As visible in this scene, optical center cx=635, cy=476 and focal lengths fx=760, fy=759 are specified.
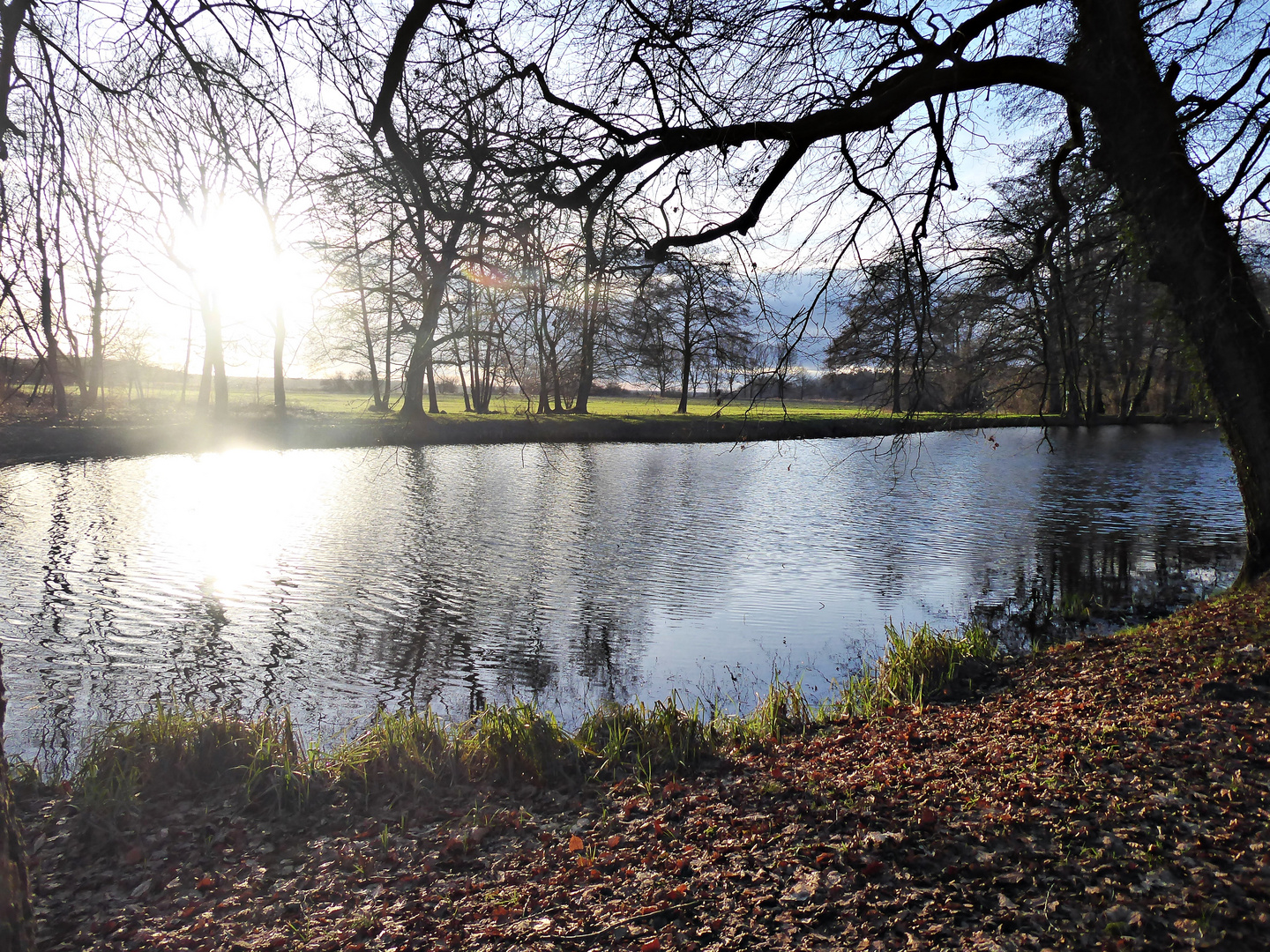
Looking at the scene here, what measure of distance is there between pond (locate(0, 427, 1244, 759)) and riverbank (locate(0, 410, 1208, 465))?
185 centimetres

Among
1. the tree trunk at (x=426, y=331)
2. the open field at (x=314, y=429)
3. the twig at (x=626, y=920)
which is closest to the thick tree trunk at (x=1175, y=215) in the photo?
the tree trunk at (x=426, y=331)

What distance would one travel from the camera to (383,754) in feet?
16.7

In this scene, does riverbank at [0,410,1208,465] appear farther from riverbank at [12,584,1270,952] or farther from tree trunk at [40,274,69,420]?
tree trunk at [40,274,69,420]

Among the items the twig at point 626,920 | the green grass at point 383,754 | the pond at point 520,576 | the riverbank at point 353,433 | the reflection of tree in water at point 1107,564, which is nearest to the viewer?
the twig at point 626,920

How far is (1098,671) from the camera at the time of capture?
5625mm

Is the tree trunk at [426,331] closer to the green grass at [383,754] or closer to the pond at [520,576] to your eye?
the green grass at [383,754]

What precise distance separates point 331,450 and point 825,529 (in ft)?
60.6

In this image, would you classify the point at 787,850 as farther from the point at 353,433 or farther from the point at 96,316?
the point at 353,433

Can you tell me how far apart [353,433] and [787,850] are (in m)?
26.7

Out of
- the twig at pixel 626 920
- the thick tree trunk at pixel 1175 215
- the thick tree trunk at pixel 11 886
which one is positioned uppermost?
the thick tree trunk at pixel 1175 215

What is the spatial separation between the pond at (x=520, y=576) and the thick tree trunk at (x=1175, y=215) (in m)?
1.43

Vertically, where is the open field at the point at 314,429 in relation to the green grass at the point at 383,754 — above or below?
above

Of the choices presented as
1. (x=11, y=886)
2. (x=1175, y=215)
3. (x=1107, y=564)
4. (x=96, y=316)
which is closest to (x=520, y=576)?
(x=96, y=316)

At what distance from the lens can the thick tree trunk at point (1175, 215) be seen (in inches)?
223
